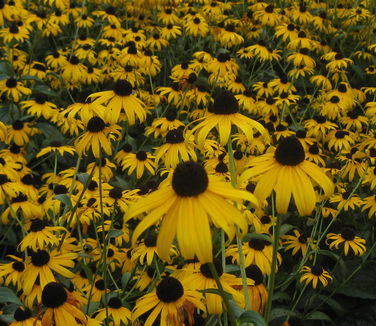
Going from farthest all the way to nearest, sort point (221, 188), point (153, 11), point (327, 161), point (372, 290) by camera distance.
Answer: point (153, 11), point (327, 161), point (372, 290), point (221, 188)

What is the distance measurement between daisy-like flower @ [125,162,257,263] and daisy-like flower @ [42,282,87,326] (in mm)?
635

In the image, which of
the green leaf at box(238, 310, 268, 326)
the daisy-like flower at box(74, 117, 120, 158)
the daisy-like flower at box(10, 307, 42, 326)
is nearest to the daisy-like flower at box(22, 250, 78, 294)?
the daisy-like flower at box(10, 307, 42, 326)

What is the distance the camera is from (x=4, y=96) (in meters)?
5.17

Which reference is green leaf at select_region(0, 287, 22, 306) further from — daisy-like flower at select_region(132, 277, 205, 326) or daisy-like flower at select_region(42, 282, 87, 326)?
daisy-like flower at select_region(132, 277, 205, 326)

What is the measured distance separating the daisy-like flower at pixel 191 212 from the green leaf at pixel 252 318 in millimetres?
246

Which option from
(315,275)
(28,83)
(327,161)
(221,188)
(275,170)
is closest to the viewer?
(221,188)

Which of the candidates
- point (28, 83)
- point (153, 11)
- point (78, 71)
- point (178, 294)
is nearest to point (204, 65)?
point (78, 71)

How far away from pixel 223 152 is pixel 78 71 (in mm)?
1869

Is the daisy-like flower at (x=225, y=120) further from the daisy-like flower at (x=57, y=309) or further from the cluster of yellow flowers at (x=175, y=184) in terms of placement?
the daisy-like flower at (x=57, y=309)

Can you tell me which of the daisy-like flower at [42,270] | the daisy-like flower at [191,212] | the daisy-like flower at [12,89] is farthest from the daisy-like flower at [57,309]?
the daisy-like flower at [12,89]

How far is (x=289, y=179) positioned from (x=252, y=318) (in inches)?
15.2

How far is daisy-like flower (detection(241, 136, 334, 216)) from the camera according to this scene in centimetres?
134

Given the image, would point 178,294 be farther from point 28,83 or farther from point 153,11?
point 153,11

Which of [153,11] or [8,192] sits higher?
[8,192]
